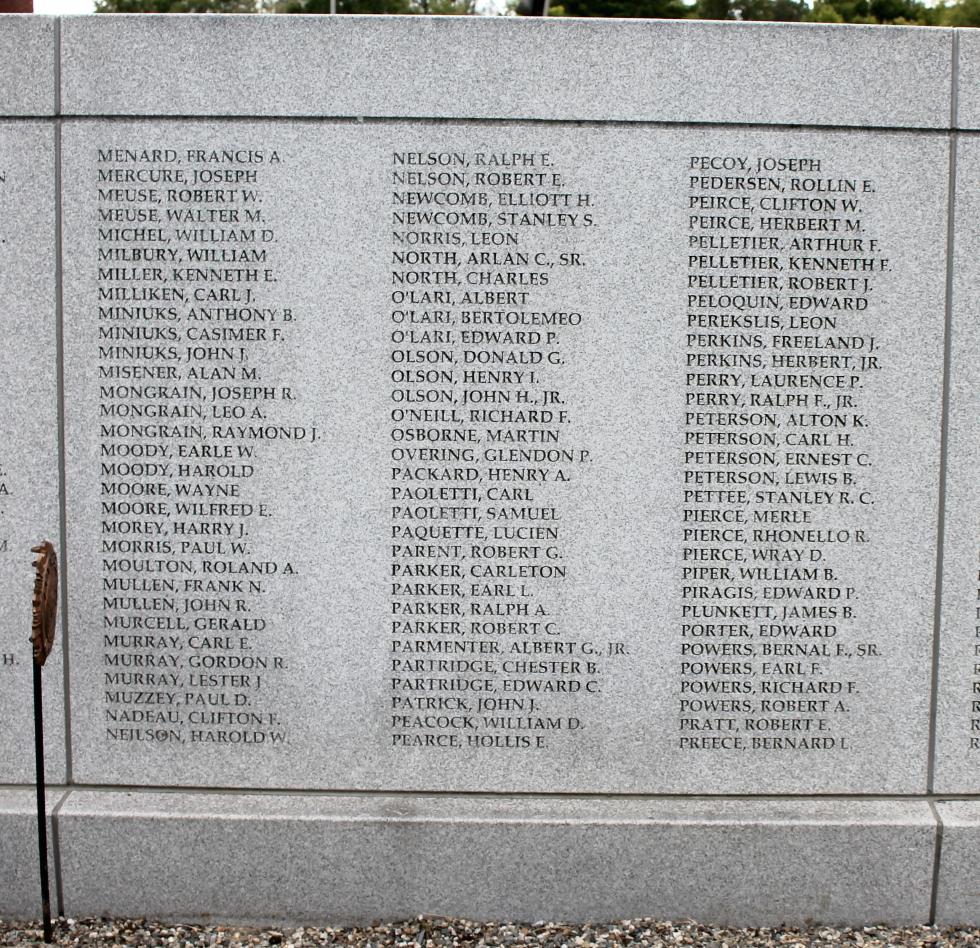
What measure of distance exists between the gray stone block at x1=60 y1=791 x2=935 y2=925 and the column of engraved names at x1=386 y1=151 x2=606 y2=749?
1.39ft

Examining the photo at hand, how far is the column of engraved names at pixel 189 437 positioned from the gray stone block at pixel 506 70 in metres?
0.29

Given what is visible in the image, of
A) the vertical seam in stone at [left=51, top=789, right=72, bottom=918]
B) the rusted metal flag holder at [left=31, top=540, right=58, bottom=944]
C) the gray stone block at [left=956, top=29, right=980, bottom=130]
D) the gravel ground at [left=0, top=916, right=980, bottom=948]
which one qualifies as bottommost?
the gravel ground at [left=0, top=916, right=980, bottom=948]

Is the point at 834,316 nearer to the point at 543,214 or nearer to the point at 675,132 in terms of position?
the point at 675,132

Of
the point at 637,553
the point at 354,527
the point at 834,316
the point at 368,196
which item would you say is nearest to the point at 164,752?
the point at 354,527

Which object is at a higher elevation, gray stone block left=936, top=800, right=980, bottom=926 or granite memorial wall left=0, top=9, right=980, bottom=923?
granite memorial wall left=0, top=9, right=980, bottom=923

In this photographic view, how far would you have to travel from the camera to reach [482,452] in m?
4.30

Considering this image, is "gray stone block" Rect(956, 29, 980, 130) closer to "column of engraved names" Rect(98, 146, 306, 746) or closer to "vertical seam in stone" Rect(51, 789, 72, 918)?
"column of engraved names" Rect(98, 146, 306, 746)

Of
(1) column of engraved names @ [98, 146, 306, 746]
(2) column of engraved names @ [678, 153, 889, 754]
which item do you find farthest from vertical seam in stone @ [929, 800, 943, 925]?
(1) column of engraved names @ [98, 146, 306, 746]

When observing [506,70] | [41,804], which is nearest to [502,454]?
[506,70]

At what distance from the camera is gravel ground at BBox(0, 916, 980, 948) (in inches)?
163

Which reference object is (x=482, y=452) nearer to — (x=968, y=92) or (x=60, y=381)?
(x=60, y=381)

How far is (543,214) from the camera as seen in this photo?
166 inches

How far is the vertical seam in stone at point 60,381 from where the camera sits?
419 centimetres

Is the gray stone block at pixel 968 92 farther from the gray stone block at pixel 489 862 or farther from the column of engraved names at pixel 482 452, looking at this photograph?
the gray stone block at pixel 489 862
